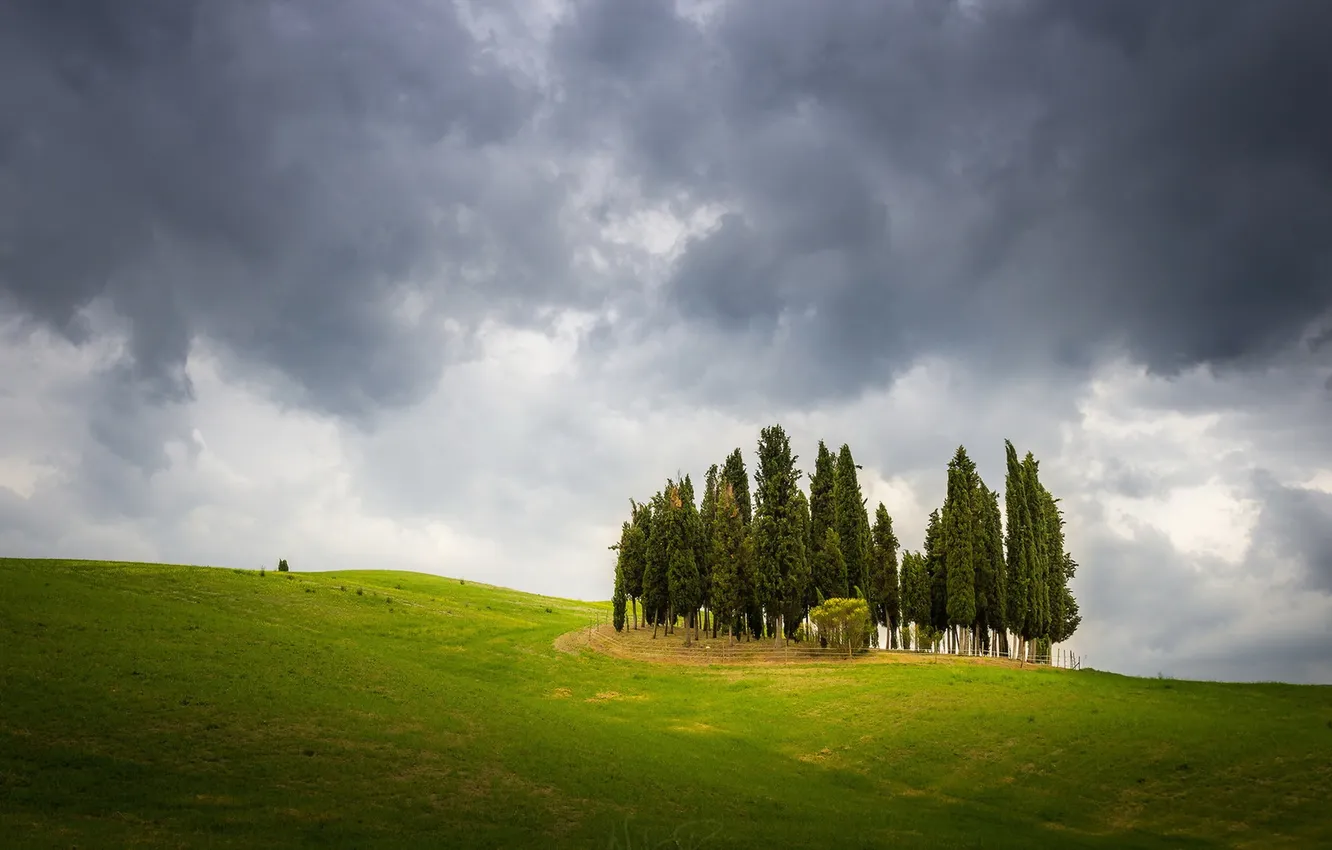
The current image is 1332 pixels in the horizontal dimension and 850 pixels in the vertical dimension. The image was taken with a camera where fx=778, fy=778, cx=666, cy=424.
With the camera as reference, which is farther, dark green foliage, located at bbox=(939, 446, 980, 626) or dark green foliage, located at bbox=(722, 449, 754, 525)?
dark green foliage, located at bbox=(722, 449, 754, 525)

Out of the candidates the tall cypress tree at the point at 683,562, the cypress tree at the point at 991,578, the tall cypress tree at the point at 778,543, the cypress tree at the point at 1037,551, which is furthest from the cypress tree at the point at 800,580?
the cypress tree at the point at 1037,551

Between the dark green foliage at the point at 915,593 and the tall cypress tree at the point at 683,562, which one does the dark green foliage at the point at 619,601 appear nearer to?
the tall cypress tree at the point at 683,562

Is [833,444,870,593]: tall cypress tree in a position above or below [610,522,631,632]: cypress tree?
above

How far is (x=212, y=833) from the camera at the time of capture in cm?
2747

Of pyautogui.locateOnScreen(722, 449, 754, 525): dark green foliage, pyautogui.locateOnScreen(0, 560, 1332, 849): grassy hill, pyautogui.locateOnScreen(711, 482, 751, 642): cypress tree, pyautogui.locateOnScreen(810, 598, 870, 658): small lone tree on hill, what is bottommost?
pyautogui.locateOnScreen(0, 560, 1332, 849): grassy hill

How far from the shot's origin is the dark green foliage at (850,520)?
295 feet

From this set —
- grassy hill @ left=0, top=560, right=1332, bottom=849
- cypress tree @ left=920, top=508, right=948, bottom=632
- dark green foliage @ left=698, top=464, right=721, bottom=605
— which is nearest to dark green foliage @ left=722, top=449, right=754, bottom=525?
dark green foliage @ left=698, top=464, right=721, bottom=605

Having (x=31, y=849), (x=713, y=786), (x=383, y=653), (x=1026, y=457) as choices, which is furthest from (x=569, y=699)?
(x=1026, y=457)

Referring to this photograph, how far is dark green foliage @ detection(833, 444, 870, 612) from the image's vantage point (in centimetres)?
9006

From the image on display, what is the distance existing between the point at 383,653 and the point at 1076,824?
4930cm

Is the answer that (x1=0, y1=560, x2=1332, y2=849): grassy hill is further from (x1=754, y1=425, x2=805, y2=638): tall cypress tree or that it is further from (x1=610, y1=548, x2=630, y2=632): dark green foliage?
(x1=610, y1=548, x2=630, y2=632): dark green foliage

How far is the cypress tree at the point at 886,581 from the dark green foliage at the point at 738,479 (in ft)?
74.6

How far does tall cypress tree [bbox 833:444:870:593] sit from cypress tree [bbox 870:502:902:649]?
3674 millimetres

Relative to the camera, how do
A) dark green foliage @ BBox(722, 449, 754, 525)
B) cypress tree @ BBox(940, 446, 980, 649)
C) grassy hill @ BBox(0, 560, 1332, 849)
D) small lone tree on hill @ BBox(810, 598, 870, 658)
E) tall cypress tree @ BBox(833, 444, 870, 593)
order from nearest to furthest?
grassy hill @ BBox(0, 560, 1332, 849)
small lone tree on hill @ BBox(810, 598, 870, 658)
cypress tree @ BBox(940, 446, 980, 649)
tall cypress tree @ BBox(833, 444, 870, 593)
dark green foliage @ BBox(722, 449, 754, 525)
